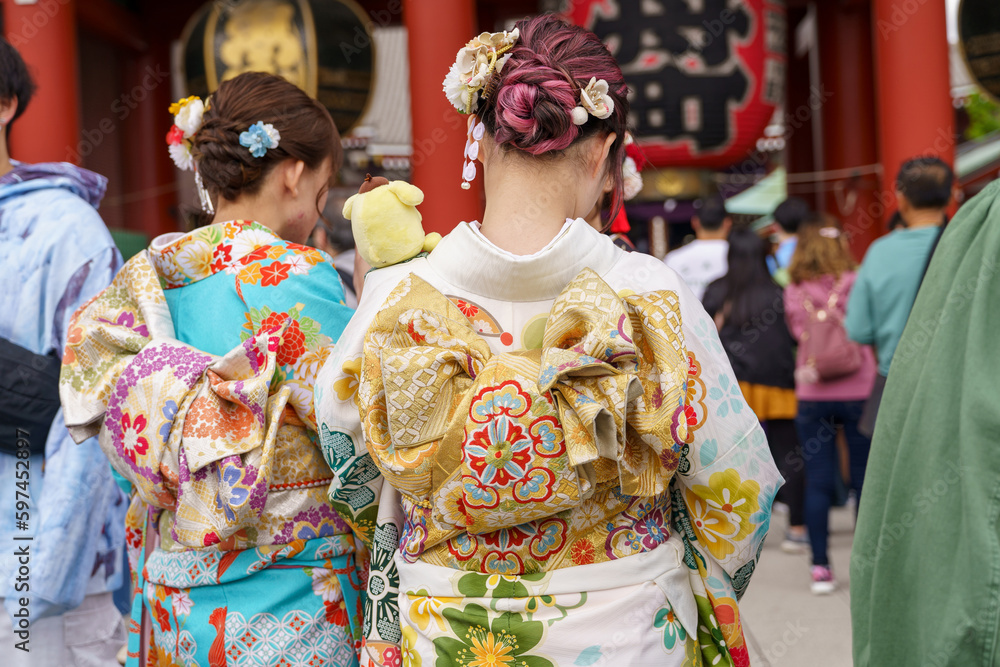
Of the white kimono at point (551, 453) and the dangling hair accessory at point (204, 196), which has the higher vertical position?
the dangling hair accessory at point (204, 196)

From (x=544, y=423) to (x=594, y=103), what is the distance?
0.53 metres

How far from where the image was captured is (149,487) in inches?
70.0

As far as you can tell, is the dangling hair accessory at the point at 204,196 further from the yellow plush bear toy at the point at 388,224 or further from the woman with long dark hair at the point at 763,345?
the woman with long dark hair at the point at 763,345

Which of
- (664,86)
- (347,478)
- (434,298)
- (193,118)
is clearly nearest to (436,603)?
(347,478)

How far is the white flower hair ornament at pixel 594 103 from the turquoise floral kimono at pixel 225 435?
0.68 metres

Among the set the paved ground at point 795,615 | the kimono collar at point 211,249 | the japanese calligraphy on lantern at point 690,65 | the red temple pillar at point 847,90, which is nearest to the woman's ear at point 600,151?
the kimono collar at point 211,249

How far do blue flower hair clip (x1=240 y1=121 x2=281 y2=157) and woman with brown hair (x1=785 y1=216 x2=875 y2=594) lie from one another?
11.0 feet

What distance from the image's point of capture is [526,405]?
1298mm

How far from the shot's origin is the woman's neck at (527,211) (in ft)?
4.91

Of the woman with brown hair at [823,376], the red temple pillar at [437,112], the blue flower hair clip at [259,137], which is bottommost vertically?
the woman with brown hair at [823,376]

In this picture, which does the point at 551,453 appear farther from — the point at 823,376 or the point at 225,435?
the point at 823,376

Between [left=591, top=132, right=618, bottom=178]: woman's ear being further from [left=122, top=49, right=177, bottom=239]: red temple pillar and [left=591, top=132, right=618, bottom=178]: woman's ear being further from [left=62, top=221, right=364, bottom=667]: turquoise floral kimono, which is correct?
[left=122, top=49, right=177, bottom=239]: red temple pillar

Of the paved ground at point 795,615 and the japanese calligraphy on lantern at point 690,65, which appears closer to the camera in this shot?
the paved ground at point 795,615

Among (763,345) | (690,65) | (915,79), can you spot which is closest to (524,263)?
(763,345)
